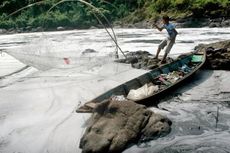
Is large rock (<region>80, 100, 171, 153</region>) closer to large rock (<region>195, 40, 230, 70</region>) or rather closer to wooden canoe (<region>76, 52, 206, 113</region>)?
wooden canoe (<region>76, 52, 206, 113</region>)

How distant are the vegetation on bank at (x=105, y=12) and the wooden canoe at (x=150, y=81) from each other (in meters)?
18.9

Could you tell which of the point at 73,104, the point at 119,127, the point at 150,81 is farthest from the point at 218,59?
the point at 119,127

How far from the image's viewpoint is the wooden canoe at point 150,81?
7130mm

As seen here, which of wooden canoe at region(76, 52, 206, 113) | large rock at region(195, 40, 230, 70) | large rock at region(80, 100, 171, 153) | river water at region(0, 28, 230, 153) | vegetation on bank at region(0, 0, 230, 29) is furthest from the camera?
vegetation on bank at region(0, 0, 230, 29)

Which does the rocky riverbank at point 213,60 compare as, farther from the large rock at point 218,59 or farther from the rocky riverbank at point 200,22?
the rocky riverbank at point 200,22

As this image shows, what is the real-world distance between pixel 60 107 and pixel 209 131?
11.4 ft

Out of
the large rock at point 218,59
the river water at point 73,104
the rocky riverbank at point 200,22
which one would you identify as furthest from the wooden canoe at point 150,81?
the rocky riverbank at point 200,22

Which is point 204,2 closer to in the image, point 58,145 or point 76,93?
point 76,93

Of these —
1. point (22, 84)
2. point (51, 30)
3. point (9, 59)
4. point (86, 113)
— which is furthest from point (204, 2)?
point (86, 113)

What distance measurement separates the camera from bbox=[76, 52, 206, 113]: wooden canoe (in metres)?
7.13

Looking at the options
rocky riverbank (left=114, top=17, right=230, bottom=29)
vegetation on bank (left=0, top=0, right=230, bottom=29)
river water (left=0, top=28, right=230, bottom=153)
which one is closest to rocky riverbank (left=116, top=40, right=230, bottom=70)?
river water (left=0, top=28, right=230, bottom=153)

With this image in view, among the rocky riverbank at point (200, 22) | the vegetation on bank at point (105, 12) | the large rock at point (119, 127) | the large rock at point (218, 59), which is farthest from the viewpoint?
the vegetation on bank at point (105, 12)

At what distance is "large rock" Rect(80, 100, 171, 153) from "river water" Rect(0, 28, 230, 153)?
190 millimetres

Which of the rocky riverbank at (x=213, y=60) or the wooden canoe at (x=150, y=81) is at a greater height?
the wooden canoe at (x=150, y=81)
